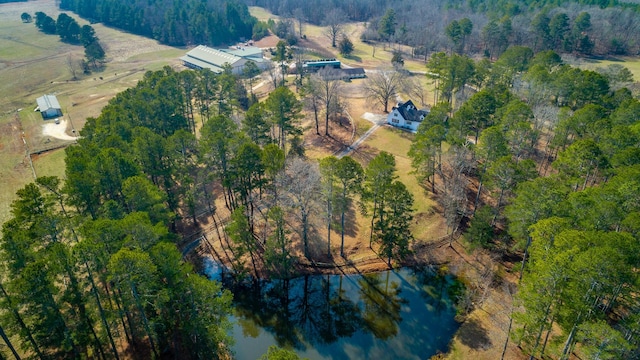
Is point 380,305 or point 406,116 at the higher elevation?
point 406,116

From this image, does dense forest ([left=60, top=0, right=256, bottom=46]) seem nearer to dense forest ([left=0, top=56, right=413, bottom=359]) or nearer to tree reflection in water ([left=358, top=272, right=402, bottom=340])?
dense forest ([left=0, top=56, right=413, bottom=359])

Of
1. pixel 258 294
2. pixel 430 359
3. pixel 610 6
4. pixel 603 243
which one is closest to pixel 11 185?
pixel 258 294

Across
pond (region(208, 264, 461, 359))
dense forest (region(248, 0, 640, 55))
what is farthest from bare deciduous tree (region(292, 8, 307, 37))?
pond (region(208, 264, 461, 359))

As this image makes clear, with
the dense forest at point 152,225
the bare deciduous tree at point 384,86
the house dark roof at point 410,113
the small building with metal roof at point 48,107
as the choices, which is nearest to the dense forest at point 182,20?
the small building with metal roof at point 48,107

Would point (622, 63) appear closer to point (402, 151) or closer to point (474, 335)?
point (402, 151)

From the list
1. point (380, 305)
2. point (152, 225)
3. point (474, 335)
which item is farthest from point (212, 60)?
point (474, 335)

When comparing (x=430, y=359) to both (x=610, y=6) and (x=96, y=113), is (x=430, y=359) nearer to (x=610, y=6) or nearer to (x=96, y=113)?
(x=96, y=113)
